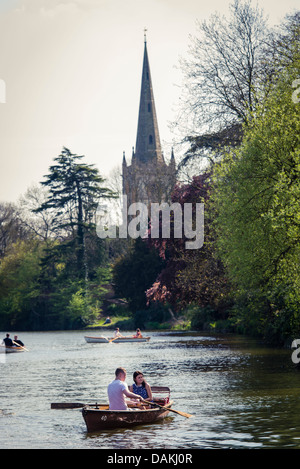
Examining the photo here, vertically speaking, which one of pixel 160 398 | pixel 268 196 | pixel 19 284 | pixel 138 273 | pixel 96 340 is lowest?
pixel 96 340

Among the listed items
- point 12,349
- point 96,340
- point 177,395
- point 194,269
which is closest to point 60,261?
point 96,340

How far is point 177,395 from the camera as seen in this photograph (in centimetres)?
2236

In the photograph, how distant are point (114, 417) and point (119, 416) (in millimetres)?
132

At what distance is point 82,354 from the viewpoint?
41000 mm

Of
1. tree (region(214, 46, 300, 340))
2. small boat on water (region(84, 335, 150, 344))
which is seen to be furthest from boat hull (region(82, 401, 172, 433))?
small boat on water (region(84, 335, 150, 344))

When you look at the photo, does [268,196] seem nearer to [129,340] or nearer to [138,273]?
[129,340]

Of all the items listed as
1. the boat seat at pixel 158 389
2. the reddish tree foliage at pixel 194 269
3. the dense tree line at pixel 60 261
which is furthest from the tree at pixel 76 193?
the boat seat at pixel 158 389

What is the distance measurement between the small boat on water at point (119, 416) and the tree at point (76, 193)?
57.4 m

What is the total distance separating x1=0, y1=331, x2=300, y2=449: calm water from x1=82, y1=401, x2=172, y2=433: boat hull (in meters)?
0.22

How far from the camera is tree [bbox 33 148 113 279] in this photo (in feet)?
249

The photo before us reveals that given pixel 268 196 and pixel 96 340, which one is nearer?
pixel 268 196

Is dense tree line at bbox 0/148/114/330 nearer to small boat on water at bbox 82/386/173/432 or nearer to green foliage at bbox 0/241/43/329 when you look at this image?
green foliage at bbox 0/241/43/329

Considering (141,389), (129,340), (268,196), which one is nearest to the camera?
(141,389)

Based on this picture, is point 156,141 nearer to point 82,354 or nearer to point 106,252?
point 106,252
